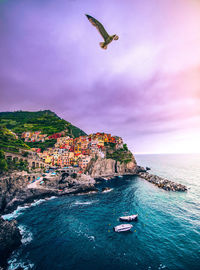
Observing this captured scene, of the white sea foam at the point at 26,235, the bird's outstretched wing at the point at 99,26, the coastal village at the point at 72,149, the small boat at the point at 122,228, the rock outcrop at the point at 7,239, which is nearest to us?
the bird's outstretched wing at the point at 99,26

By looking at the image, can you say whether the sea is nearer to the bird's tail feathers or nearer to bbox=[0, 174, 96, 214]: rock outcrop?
bbox=[0, 174, 96, 214]: rock outcrop

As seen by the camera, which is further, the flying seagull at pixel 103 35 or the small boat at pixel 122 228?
the small boat at pixel 122 228

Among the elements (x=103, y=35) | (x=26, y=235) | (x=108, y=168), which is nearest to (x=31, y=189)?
(x=26, y=235)

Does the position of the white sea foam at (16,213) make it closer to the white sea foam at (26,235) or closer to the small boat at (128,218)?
the white sea foam at (26,235)

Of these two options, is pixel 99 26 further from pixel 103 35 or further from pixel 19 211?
pixel 19 211

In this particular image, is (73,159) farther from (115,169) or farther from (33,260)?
(33,260)

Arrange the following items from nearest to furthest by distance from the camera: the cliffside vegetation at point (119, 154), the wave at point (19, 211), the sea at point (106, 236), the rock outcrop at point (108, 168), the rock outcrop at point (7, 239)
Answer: the sea at point (106, 236)
the rock outcrop at point (7, 239)
the wave at point (19, 211)
the rock outcrop at point (108, 168)
the cliffside vegetation at point (119, 154)

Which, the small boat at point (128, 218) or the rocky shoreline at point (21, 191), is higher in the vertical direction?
the rocky shoreline at point (21, 191)

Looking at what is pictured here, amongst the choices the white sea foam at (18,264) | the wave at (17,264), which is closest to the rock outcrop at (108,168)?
the wave at (17,264)
